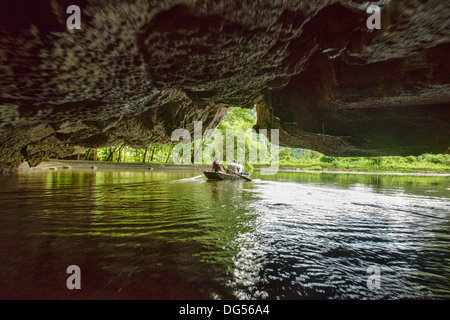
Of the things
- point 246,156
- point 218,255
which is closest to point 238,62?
point 218,255

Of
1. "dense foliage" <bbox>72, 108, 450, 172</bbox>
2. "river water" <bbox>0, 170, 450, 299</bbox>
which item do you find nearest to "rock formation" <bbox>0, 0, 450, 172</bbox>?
"river water" <bbox>0, 170, 450, 299</bbox>

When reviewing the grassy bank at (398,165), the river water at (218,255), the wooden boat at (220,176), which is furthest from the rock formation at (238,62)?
the grassy bank at (398,165)

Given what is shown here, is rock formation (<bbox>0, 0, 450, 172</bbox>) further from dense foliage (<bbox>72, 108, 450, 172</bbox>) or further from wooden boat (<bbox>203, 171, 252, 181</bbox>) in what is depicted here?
dense foliage (<bbox>72, 108, 450, 172</bbox>)

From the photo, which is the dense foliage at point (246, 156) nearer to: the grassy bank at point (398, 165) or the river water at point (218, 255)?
the grassy bank at point (398, 165)

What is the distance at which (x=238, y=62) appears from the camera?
4.18 metres

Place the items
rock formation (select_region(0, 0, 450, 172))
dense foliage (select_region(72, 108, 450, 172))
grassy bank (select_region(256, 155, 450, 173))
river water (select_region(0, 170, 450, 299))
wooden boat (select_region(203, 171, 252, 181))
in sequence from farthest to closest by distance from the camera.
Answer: grassy bank (select_region(256, 155, 450, 173)), dense foliage (select_region(72, 108, 450, 172)), wooden boat (select_region(203, 171, 252, 181)), rock formation (select_region(0, 0, 450, 172)), river water (select_region(0, 170, 450, 299))

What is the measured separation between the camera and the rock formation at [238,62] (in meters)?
2.72

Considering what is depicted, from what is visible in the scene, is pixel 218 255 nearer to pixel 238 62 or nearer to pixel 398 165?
pixel 238 62

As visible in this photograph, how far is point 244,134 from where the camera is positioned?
97.6 ft

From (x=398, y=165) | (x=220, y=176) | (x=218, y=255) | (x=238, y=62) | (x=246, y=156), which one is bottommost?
(x=218, y=255)

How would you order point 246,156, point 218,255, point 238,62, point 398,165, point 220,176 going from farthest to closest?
point 398,165 < point 246,156 < point 220,176 < point 238,62 < point 218,255

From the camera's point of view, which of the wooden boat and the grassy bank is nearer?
the wooden boat

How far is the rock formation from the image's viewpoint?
2.72 metres
